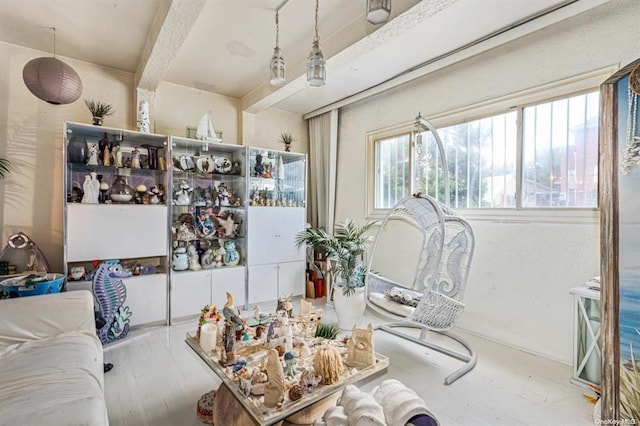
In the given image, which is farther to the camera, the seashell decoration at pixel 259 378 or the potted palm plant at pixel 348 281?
the potted palm plant at pixel 348 281

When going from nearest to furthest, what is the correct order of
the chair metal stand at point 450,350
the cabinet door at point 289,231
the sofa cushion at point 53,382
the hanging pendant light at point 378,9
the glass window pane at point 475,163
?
the sofa cushion at point 53,382 → the hanging pendant light at point 378,9 → the chair metal stand at point 450,350 → the glass window pane at point 475,163 → the cabinet door at point 289,231

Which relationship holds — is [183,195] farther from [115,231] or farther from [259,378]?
[259,378]

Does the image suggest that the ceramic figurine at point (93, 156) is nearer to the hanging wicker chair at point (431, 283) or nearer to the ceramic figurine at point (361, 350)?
the hanging wicker chair at point (431, 283)

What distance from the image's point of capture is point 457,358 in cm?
260

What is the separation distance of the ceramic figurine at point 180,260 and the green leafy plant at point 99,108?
1576mm

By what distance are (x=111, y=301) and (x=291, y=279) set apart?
2.09m

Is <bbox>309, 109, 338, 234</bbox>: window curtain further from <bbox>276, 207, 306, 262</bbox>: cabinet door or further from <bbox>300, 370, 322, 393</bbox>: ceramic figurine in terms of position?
<bbox>300, 370, 322, 393</bbox>: ceramic figurine

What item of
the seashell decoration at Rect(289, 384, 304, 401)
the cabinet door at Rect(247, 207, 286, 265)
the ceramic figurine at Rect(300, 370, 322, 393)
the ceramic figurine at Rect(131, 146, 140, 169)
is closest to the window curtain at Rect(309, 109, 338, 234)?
the cabinet door at Rect(247, 207, 286, 265)

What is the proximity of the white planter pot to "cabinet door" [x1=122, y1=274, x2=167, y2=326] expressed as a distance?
1.86 meters

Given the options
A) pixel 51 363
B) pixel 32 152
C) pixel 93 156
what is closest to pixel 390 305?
pixel 51 363

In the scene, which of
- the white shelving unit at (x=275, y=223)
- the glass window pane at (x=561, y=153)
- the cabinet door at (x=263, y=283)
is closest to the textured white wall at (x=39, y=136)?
the white shelving unit at (x=275, y=223)

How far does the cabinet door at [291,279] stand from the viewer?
4.20 meters

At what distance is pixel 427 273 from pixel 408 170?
134 cm

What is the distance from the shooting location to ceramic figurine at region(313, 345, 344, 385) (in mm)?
1540
